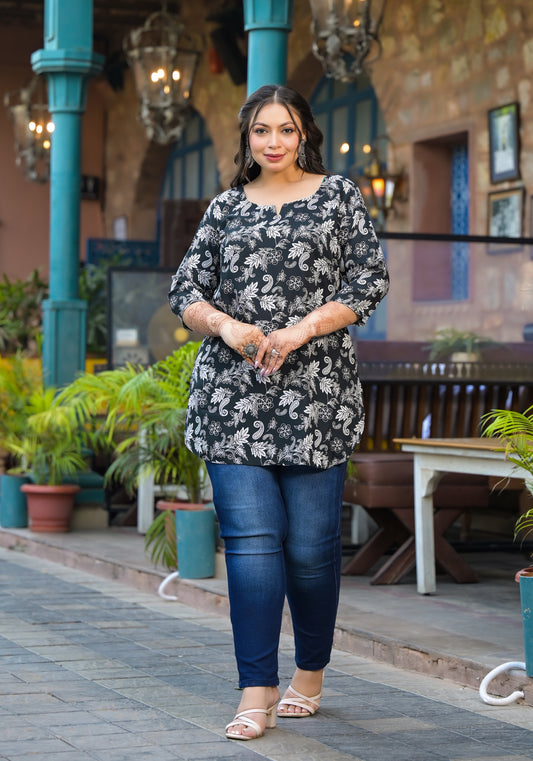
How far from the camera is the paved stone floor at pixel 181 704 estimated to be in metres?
3.42

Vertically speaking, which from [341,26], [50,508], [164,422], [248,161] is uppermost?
[341,26]

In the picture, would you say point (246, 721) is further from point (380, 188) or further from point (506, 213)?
point (380, 188)

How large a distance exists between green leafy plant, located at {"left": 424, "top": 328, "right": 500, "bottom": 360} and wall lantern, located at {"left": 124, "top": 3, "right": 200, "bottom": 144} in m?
4.17

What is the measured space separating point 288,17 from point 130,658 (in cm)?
369

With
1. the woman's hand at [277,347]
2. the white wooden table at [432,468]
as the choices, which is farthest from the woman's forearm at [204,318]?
the white wooden table at [432,468]

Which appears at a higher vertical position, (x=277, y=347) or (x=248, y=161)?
(x=248, y=161)

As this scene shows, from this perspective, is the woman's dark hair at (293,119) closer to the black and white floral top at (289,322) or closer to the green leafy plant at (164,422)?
the black and white floral top at (289,322)

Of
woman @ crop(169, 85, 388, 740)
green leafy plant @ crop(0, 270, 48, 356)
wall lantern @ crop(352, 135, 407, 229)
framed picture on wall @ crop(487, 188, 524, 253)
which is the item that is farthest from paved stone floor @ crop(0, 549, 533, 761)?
wall lantern @ crop(352, 135, 407, 229)

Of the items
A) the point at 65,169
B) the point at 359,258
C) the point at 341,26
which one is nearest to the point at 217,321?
the point at 359,258

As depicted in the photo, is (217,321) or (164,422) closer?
(217,321)

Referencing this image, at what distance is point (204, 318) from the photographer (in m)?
3.62

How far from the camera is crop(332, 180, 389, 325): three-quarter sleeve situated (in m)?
3.63

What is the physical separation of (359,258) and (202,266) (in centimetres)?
43

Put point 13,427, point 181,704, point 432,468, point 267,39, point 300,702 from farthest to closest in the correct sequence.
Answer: point 13,427, point 267,39, point 432,468, point 181,704, point 300,702
